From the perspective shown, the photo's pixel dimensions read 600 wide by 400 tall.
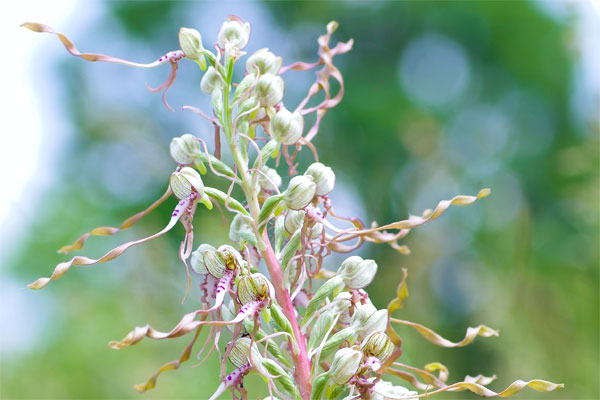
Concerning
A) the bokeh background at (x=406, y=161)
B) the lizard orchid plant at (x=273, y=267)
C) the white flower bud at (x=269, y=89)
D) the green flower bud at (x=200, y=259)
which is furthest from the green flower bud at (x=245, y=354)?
the bokeh background at (x=406, y=161)

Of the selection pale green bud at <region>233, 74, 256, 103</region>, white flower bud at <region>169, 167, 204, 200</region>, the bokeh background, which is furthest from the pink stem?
the bokeh background

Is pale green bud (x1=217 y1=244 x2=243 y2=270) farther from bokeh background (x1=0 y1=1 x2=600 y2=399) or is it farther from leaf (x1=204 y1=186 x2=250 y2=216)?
bokeh background (x1=0 y1=1 x2=600 y2=399)

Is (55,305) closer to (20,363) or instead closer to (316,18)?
(20,363)

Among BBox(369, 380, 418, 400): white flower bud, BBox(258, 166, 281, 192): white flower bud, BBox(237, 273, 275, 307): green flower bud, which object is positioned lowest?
BBox(369, 380, 418, 400): white flower bud

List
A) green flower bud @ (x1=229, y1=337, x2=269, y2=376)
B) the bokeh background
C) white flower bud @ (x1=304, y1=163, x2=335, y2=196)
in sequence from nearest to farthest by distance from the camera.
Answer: green flower bud @ (x1=229, y1=337, x2=269, y2=376) < white flower bud @ (x1=304, y1=163, x2=335, y2=196) < the bokeh background

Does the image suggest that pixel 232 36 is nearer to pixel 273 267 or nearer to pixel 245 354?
pixel 273 267
